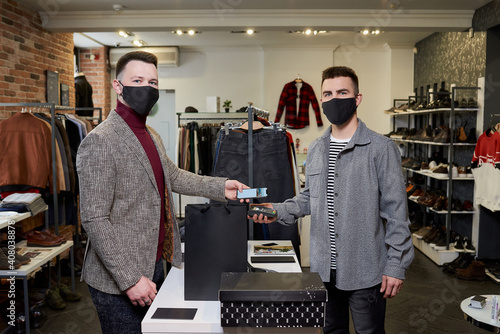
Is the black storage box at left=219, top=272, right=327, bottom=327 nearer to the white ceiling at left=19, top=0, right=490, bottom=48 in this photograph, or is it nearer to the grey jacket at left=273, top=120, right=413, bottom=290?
the grey jacket at left=273, top=120, right=413, bottom=290

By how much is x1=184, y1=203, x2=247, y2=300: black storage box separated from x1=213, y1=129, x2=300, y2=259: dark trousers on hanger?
157cm

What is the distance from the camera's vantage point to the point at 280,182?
325cm

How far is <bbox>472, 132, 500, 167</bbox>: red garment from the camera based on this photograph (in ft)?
13.5

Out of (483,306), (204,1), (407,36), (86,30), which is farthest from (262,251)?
(407,36)

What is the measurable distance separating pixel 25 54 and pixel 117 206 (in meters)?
3.86

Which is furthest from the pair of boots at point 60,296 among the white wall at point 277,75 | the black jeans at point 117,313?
the white wall at point 277,75

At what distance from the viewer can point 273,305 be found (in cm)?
130

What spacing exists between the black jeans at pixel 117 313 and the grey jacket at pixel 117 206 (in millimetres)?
40

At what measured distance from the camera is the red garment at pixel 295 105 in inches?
290

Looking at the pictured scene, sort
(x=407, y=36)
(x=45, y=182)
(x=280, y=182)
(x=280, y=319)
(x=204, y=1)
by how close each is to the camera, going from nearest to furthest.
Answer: (x=280, y=319) → (x=280, y=182) → (x=45, y=182) → (x=204, y=1) → (x=407, y=36)

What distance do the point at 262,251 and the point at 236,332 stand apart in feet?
2.96

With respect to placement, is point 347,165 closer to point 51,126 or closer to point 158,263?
point 158,263

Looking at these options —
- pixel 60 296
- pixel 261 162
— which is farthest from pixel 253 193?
pixel 60 296

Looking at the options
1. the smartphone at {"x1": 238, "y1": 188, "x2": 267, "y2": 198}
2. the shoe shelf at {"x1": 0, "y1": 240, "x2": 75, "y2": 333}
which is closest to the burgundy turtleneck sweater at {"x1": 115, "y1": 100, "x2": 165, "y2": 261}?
the smartphone at {"x1": 238, "y1": 188, "x2": 267, "y2": 198}
